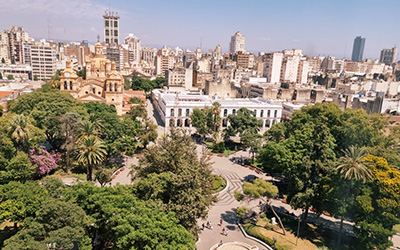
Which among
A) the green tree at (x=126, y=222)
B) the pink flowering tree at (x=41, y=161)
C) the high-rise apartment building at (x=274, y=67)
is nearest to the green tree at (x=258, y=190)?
the green tree at (x=126, y=222)

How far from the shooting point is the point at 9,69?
4117 inches

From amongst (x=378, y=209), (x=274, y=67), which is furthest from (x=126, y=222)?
(x=274, y=67)

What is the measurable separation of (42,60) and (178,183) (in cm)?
11102

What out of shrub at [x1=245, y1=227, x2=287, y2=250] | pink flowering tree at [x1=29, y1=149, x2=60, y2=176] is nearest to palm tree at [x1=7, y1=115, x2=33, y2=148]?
pink flowering tree at [x1=29, y1=149, x2=60, y2=176]

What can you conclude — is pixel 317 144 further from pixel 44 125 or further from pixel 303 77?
pixel 303 77

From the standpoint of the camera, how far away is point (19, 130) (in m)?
26.6

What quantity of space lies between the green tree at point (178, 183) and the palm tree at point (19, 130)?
11213mm

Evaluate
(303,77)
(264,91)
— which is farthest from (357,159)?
(303,77)

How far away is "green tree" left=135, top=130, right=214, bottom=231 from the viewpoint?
21.1m

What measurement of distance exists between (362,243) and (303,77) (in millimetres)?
Result: 103007

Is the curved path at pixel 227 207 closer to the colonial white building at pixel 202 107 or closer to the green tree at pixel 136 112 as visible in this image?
the green tree at pixel 136 112

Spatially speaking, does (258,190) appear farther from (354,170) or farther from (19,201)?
(19,201)

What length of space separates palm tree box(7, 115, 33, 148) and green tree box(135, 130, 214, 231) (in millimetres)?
11213

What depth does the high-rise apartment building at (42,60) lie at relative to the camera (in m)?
110
